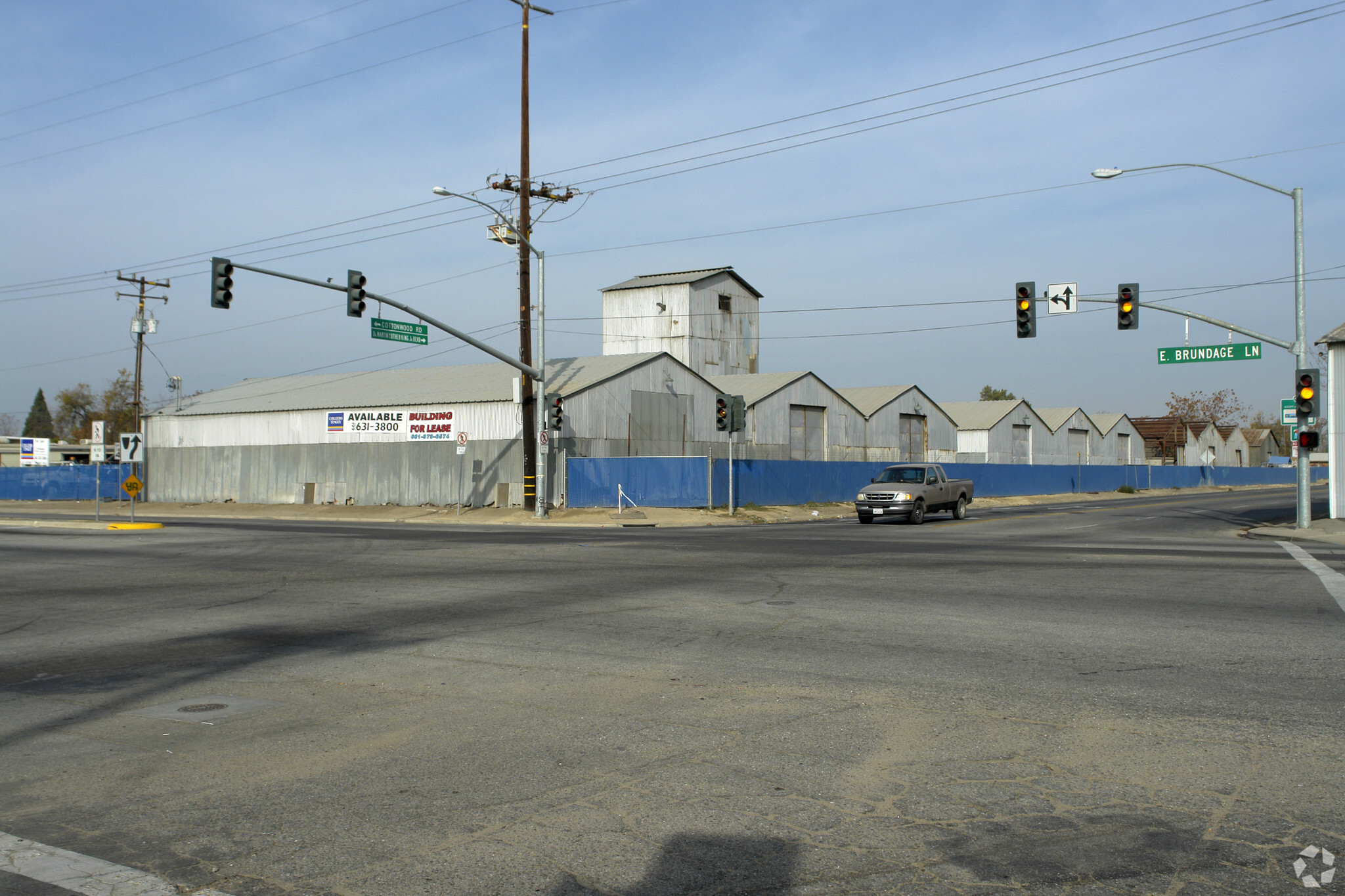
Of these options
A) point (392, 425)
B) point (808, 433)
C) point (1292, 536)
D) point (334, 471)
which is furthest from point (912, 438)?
point (1292, 536)

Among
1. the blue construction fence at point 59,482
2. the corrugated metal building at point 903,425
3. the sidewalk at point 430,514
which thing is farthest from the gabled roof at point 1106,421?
the blue construction fence at point 59,482

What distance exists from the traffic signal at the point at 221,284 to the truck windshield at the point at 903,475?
67.8ft

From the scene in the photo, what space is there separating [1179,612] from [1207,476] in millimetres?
84041

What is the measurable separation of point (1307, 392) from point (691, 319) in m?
41.0

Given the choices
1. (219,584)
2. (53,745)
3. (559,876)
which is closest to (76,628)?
(219,584)

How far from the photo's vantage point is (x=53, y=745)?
21.5 ft

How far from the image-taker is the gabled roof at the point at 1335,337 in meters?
31.6

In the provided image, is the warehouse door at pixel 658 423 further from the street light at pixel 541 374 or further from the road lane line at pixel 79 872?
the road lane line at pixel 79 872

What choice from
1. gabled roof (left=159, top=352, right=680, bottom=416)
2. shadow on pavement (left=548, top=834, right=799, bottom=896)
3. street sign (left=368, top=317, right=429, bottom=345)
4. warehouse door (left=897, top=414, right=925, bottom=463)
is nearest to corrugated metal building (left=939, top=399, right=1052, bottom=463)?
warehouse door (left=897, top=414, right=925, bottom=463)

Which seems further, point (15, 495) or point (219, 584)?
point (15, 495)

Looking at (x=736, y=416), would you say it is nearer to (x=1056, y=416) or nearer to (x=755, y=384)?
(x=755, y=384)

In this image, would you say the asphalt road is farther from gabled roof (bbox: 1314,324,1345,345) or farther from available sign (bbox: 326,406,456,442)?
available sign (bbox: 326,406,456,442)

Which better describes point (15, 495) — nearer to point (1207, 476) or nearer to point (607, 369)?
point (607, 369)

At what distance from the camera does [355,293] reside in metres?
28.5
